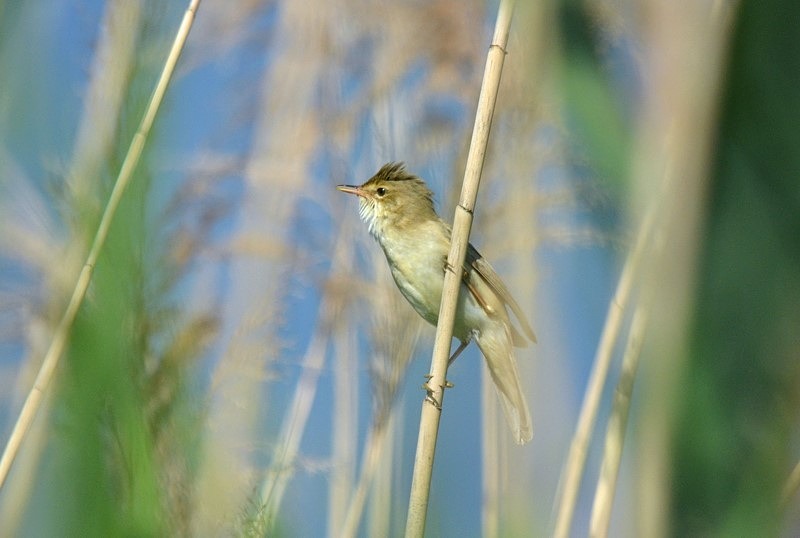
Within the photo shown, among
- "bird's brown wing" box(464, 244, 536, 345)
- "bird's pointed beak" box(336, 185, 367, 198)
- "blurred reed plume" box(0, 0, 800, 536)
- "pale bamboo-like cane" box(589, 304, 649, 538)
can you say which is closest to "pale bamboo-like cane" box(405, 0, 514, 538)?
"blurred reed plume" box(0, 0, 800, 536)

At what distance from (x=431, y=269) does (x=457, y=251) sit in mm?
1131

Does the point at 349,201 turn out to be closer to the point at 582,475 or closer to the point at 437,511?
the point at 582,475

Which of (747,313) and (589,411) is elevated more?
(589,411)

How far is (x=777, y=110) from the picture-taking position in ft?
2.55

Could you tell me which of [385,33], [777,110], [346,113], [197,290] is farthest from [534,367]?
[777,110]

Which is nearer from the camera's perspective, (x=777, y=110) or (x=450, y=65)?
(x=777, y=110)

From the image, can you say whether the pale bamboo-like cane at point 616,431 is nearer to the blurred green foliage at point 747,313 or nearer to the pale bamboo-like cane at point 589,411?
the pale bamboo-like cane at point 589,411

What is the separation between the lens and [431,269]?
2973 mm

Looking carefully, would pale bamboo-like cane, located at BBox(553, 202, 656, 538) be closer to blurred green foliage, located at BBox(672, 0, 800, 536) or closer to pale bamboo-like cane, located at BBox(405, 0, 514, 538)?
pale bamboo-like cane, located at BBox(405, 0, 514, 538)

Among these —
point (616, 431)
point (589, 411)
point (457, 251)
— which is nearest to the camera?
point (616, 431)

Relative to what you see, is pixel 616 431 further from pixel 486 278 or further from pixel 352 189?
pixel 352 189

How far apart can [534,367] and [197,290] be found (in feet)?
3.31

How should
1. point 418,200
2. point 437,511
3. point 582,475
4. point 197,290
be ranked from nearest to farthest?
point 437,511
point 582,475
point 197,290
point 418,200

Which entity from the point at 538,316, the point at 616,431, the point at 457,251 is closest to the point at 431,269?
the point at 538,316
